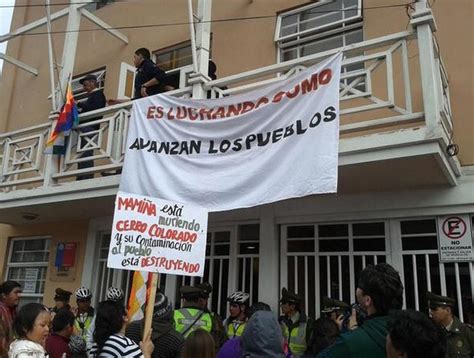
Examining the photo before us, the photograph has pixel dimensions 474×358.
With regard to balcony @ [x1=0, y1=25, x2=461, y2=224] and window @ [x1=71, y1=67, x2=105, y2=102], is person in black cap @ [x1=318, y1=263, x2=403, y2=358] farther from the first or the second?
window @ [x1=71, y1=67, x2=105, y2=102]

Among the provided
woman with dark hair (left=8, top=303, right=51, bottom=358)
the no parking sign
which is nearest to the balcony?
the no parking sign

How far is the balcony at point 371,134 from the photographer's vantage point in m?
4.65

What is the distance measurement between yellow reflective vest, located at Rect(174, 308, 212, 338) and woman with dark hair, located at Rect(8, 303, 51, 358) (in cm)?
162

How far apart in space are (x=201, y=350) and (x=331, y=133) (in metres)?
2.39

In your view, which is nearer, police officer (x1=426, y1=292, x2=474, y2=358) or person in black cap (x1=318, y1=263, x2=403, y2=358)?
person in black cap (x1=318, y1=263, x2=403, y2=358)

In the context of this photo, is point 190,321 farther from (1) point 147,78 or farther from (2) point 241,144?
(1) point 147,78

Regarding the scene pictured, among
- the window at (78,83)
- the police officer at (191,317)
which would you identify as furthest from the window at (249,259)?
the window at (78,83)

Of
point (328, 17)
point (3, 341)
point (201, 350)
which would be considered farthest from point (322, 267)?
point (3, 341)

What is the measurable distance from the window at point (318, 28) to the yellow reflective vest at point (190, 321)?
4.49 metres

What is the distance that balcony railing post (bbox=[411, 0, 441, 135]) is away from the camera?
14.8 ft

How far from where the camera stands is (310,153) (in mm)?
4574

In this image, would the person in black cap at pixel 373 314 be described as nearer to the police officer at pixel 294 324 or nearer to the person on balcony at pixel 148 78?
the police officer at pixel 294 324

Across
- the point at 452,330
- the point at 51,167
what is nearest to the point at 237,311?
the point at 452,330

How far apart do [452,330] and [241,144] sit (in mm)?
2849
